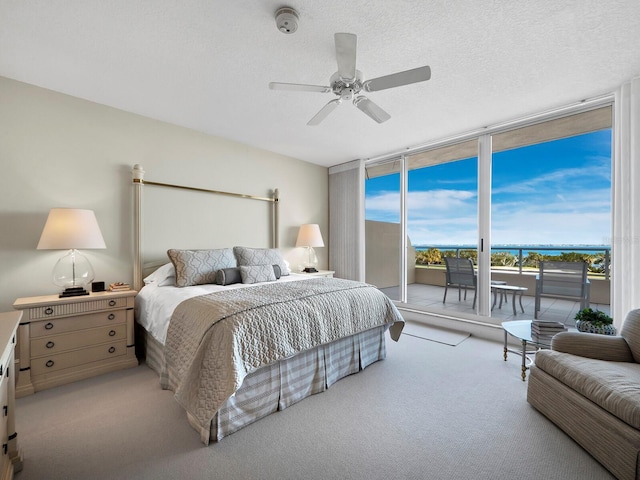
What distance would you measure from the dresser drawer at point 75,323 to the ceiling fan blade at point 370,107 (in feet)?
9.53

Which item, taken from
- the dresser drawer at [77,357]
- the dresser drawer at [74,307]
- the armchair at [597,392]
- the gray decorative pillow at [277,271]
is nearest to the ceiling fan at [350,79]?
the gray decorative pillow at [277,271]

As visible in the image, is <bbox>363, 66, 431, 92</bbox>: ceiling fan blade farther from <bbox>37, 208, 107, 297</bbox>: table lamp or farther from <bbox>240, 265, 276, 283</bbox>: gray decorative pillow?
<bbox>37, 208, 107, 297</bbox>: table lamp

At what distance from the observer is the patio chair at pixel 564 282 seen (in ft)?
10.4

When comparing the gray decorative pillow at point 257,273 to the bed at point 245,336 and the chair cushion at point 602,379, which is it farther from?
the chair cushion at point 602,379

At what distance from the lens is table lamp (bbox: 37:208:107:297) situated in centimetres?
243

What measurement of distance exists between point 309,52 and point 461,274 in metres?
3.59

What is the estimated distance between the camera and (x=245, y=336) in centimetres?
184

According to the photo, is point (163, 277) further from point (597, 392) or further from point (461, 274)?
point (461, 274)

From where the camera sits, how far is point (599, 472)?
1.51 m

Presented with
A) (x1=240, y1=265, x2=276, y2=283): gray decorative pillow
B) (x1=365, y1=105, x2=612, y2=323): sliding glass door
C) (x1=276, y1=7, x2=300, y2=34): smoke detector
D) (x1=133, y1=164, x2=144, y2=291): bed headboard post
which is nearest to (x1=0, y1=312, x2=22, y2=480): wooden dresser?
(x1=133, y1=164, x2=144, y2=291): bed headboard post

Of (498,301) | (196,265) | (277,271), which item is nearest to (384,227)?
(498,301)

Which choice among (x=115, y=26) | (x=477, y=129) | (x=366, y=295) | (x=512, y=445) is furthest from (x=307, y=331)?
(x=477, y=129)

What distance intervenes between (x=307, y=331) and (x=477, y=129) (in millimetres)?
3373

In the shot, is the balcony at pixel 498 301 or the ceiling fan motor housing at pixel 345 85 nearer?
the ceiling fan motor housing at pixel 345 85
